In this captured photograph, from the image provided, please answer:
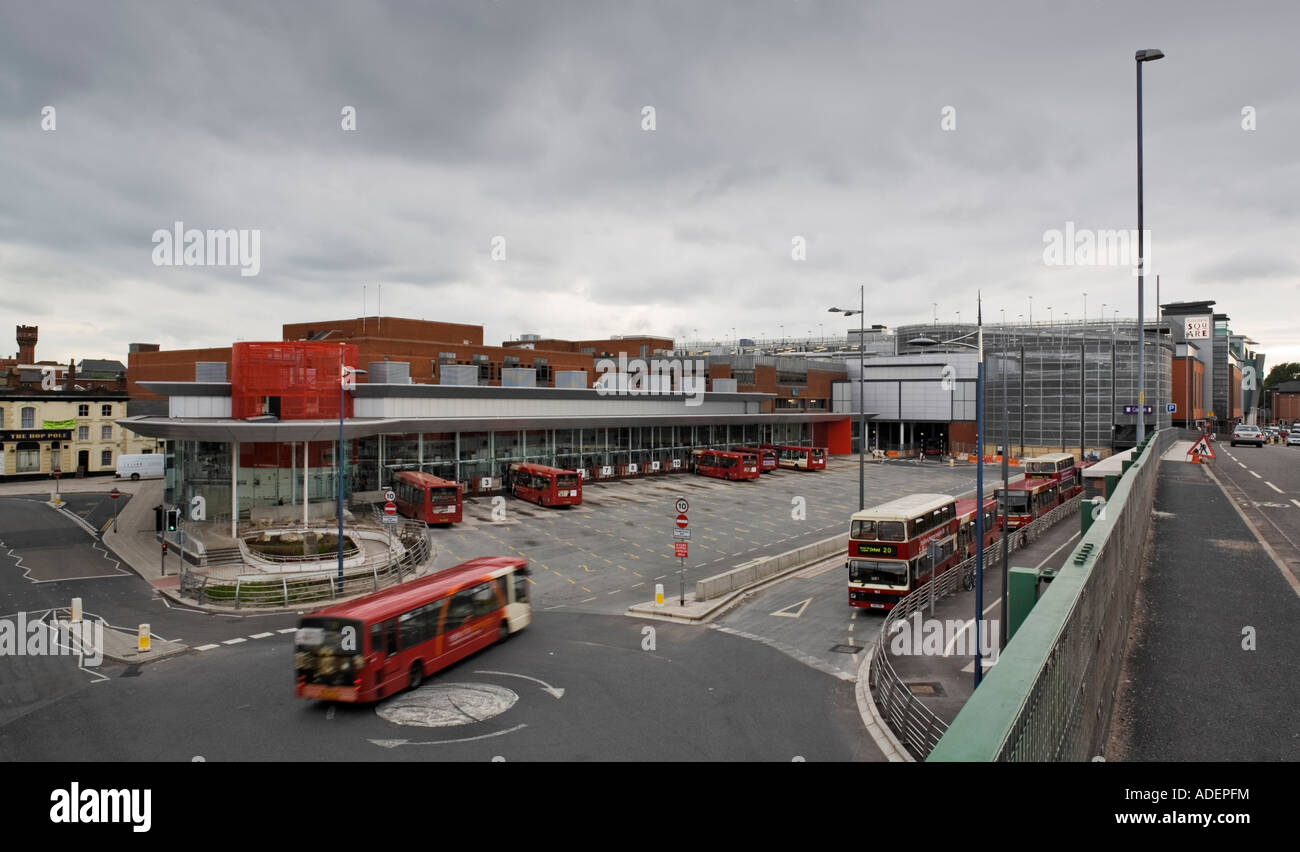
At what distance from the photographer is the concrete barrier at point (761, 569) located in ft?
84.0

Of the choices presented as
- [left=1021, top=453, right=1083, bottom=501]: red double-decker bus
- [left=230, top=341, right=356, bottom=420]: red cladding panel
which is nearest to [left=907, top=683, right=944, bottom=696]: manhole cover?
[left=1021, top=453, right=1083, bottom=501]: red double-decker bus

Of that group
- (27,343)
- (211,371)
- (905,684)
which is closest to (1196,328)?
(905,684)

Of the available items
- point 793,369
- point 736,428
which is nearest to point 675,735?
point 736,428

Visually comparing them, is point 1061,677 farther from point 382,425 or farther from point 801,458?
point 801,458

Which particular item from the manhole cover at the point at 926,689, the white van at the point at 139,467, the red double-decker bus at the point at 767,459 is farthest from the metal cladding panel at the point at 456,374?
the manhole cover at the point at 926,689

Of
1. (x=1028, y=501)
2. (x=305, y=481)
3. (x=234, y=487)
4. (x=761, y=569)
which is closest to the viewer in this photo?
(x=761, y=569)

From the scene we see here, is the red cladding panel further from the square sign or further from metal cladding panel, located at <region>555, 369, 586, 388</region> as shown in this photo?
the square sign

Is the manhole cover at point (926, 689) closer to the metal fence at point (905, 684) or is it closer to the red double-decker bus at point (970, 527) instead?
the metal fence at point (905, 684)

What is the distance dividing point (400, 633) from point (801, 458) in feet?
191

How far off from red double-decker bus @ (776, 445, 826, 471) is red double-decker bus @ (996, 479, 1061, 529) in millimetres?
30146

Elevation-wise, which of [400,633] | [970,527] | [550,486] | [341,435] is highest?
[341,435]

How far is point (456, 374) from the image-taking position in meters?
55.2
